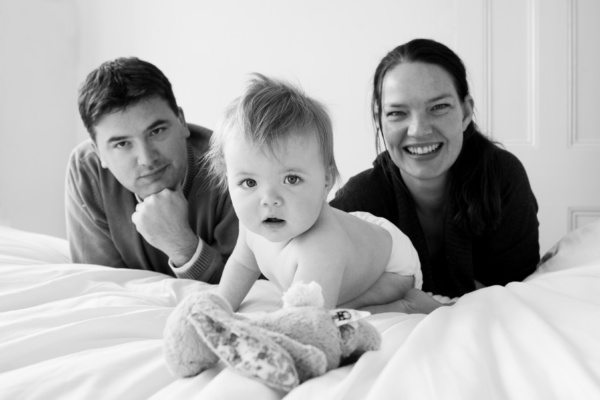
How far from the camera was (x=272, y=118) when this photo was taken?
1.02 meters

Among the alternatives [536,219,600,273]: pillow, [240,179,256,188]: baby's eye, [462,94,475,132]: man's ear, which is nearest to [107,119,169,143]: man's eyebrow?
[240,179,256,188]: baby's eye

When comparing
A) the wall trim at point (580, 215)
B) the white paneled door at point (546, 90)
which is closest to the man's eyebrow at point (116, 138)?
the white paneled door at point (546, 90)

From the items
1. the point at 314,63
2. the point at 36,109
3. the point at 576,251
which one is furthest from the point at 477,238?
the point at 36,109

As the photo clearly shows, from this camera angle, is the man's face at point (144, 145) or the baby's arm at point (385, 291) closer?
the baby's arm at point (385, 291)

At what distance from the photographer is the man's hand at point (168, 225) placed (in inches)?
62.6

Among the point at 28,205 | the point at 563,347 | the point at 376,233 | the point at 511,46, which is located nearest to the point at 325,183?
the point at 376,233

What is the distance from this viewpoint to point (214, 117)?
3.18m

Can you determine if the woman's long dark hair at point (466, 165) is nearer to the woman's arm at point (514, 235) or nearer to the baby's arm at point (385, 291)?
the woman's arm at point (514, 235)

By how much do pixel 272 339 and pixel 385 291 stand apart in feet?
2.07

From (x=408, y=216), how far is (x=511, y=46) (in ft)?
4.47

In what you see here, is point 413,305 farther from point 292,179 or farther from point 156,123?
point 156,123

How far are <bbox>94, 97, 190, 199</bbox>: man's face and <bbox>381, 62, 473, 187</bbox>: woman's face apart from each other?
21.2 inches

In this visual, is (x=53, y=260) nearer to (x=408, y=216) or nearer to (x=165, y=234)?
(x=165, y=234)

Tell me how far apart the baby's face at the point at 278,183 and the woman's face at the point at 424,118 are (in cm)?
54
